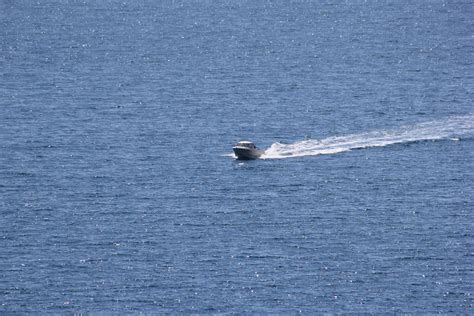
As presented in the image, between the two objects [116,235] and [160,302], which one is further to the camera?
[116,235]

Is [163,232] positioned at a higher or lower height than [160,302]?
higher

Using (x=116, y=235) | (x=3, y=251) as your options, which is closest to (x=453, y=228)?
(x=116, y=235)

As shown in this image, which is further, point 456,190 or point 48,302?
point 456,190

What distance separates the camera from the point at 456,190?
631 feet

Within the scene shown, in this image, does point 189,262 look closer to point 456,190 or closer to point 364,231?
point 364,231

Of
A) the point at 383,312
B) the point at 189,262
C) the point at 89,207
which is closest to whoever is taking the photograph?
the point at 383,312

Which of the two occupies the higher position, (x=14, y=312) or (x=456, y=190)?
(x=456, y=190)

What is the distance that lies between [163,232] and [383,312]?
32.3m

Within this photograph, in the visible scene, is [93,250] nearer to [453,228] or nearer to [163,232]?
[163,232]

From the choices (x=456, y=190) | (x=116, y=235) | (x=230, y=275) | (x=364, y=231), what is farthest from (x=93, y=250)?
(x=456, y=190)

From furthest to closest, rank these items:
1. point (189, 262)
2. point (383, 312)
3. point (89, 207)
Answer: point (89, 207) → point (189, 262) → point (383, 312)

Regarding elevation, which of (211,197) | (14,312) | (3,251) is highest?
(211,197)

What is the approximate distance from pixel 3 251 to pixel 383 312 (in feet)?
138

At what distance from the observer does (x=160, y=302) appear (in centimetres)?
15650
